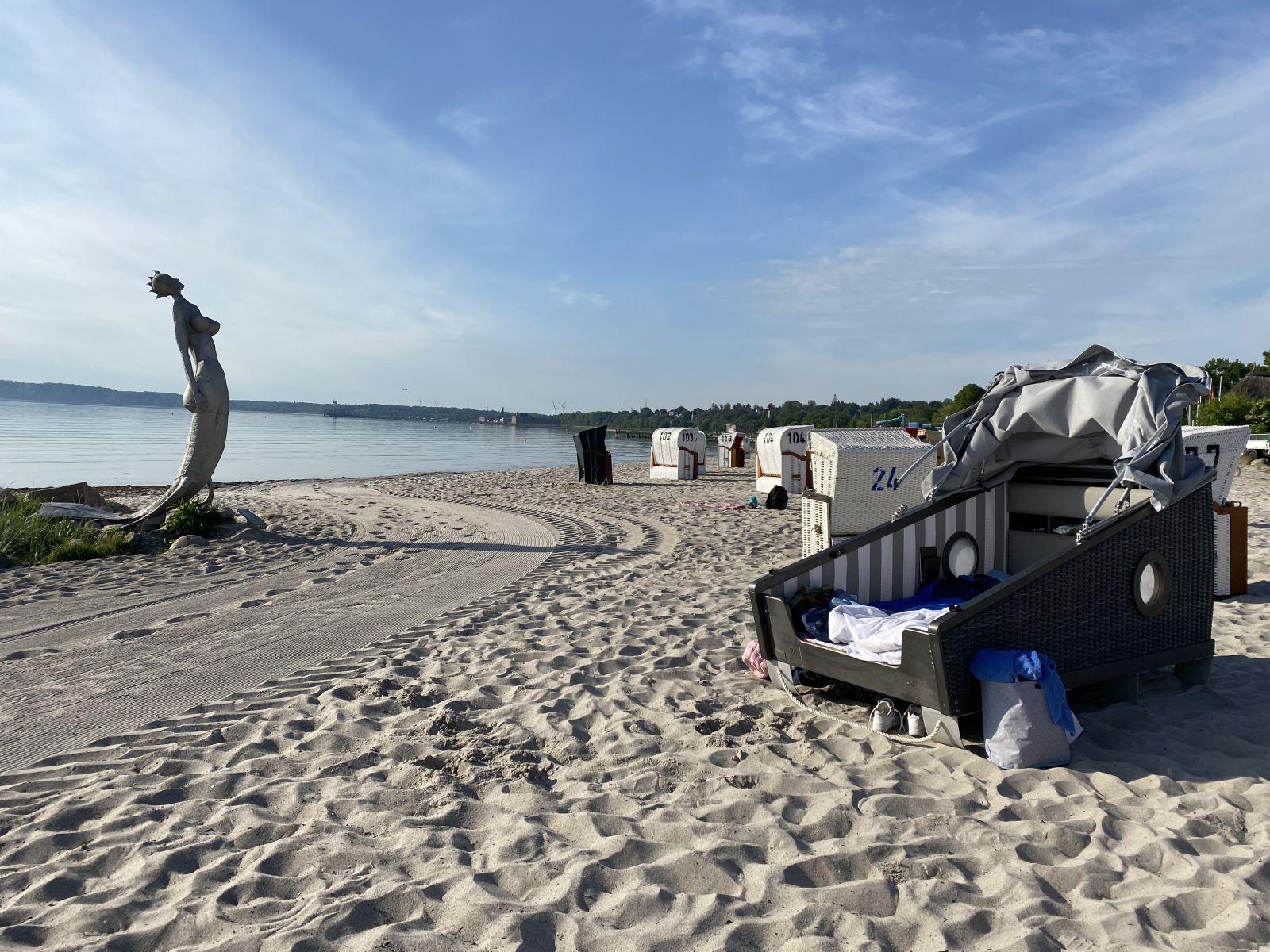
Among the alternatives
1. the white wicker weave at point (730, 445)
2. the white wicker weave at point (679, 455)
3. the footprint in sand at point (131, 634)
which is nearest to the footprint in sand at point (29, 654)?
the footprint in sand at point (131, 634)

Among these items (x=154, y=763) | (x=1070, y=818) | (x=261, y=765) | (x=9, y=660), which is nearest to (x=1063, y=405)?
(x=1070, y=818)

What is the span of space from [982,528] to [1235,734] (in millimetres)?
2013

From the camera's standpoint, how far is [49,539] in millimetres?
9797

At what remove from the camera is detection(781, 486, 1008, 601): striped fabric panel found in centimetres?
504

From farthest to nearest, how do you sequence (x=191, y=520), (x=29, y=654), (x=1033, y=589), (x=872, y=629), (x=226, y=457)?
(x=226, y=457) → (x=191, y=520) → (x=29, y=654) → (x=872, y=629) → (x=1033, y=589)

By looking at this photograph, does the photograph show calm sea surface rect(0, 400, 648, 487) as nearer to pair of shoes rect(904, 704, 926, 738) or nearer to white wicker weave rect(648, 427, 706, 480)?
white wicker weave rect(648, 427, 706, 480)

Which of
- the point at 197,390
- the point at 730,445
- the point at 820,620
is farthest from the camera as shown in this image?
the point at 730,445

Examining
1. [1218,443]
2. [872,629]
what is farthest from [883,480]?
[872,629]

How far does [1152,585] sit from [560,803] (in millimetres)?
3384

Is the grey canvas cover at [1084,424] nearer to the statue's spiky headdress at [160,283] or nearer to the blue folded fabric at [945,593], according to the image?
the blue folded fabric at [945,593]

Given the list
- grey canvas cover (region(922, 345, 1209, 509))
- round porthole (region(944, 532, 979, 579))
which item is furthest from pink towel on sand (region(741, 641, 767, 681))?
grey canvas cover (region(922, 345, 1209, 509))

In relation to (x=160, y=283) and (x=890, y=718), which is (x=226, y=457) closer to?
(x=160, y=283)

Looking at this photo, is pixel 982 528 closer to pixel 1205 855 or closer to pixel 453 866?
pixel 1205 855

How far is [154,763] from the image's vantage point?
12.1 ft
